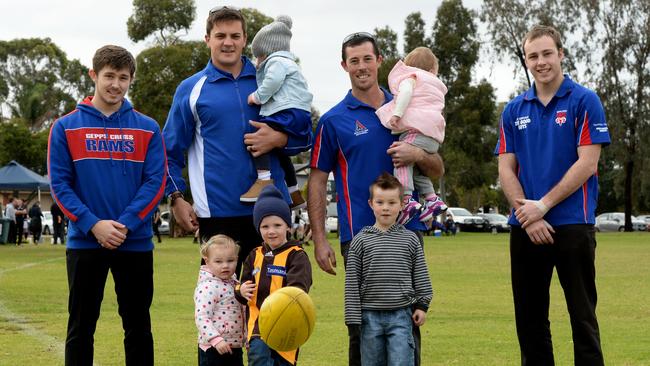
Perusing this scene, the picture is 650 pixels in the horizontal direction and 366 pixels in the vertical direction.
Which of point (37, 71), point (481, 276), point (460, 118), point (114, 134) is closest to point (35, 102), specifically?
point (37, 71)

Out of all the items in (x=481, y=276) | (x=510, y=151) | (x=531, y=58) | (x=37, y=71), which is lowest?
(x=481, y=276)

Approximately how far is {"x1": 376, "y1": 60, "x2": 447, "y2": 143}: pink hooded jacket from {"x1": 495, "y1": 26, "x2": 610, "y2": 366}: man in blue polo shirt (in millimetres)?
502

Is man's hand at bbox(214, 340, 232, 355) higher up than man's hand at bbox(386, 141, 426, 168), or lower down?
lower down

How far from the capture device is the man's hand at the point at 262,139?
6.21 metres

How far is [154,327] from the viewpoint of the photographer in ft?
37.0

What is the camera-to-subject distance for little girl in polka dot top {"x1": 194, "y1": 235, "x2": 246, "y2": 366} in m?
6.12

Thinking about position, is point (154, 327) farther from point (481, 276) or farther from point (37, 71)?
point (37, 71)

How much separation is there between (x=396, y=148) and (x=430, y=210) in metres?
0.50

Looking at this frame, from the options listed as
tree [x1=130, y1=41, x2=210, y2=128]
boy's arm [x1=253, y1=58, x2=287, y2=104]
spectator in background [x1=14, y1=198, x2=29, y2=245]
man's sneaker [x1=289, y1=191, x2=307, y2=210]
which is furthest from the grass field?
tree [x1=130, y1=41, x2=210, y2=128]

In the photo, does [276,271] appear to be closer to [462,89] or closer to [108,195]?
[108,195]

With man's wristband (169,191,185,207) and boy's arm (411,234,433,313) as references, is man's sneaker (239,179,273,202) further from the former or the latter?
boy's arm (411,234,433,313)

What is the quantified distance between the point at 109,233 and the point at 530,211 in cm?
271

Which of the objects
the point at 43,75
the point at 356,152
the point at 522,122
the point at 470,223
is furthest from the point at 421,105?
the point at 43,75

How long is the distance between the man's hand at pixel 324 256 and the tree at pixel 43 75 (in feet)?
262
